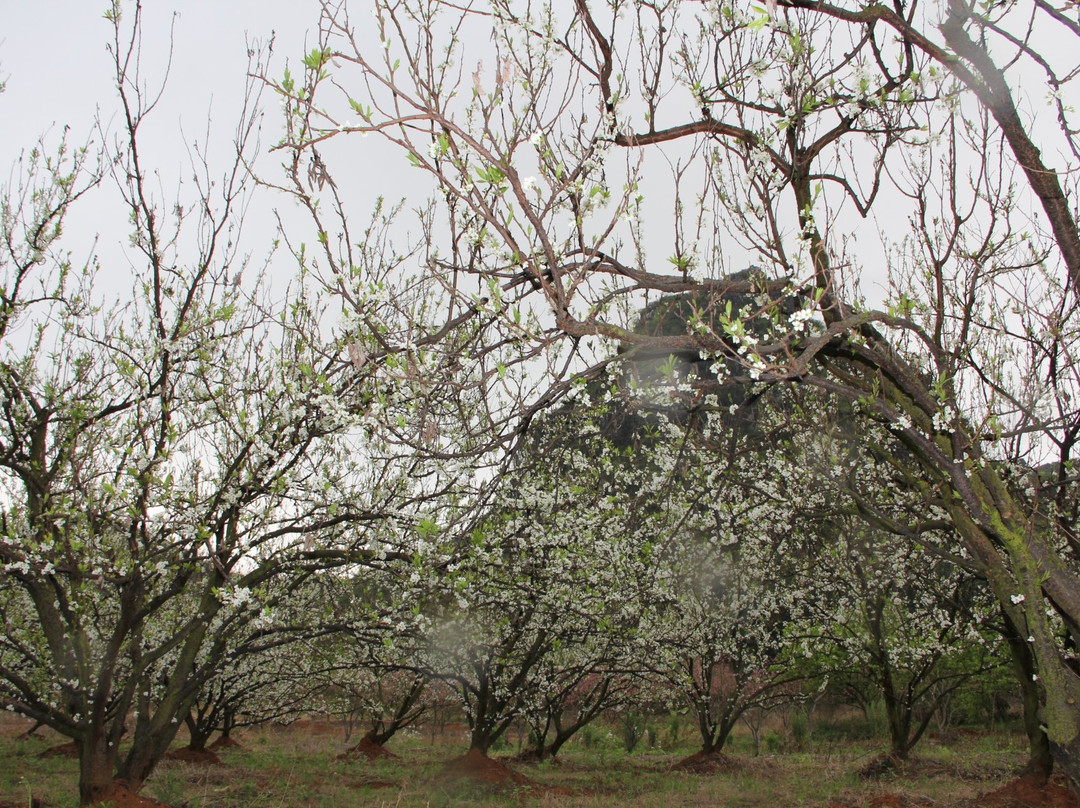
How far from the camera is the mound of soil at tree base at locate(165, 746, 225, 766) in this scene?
13.3 metres

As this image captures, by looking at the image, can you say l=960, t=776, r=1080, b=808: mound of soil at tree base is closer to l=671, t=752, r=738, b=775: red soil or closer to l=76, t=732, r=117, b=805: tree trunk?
l=671, t=752, r=738, b=775: red soil

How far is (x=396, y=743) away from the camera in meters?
22.0

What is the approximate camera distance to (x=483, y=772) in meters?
11.0

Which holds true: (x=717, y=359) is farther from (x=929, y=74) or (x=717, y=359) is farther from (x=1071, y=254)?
(x=929, y=74)

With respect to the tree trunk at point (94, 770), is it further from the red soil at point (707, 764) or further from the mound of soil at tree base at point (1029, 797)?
the red soil at point (707, 764)

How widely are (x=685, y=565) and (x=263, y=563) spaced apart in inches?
308

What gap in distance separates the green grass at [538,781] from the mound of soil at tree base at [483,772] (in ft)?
0.61

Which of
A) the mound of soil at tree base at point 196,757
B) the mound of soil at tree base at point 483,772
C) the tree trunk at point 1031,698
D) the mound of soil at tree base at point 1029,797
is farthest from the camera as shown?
the mound of soil at tree base at point 196,757

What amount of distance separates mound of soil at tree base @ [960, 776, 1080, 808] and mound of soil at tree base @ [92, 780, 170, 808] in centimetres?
894

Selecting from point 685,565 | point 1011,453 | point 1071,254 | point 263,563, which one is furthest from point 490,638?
point 1071,254

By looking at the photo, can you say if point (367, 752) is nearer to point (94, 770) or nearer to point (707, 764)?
point (707, 764)

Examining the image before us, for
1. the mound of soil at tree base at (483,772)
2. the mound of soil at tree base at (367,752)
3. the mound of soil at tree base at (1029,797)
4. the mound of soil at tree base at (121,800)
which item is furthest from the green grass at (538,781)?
the mound of soil at tree base at (121,800)

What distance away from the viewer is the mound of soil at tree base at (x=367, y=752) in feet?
50.1

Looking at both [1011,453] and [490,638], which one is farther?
[490,638]
